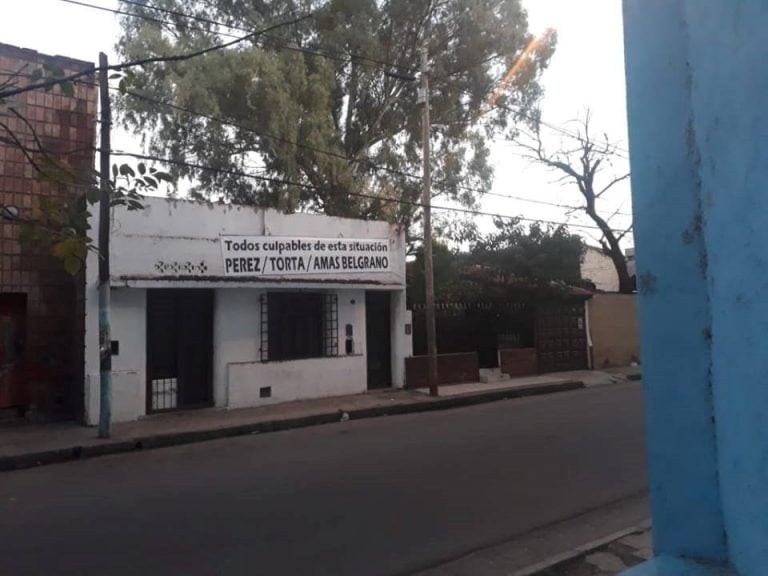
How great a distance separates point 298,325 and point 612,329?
11519mm

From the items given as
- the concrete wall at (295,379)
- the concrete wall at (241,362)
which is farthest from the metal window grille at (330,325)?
the concrete wall at (295,379)

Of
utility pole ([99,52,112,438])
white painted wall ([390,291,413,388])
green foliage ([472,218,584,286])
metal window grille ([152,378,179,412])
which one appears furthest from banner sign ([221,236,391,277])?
green foliage ([472,218,584,286])

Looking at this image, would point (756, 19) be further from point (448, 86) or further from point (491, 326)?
point (448, 86)

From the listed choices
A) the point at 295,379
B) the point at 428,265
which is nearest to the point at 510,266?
the point at 428,265

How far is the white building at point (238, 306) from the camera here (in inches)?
462

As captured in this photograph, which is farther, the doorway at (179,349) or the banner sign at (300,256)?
the banner sign at (300,256)

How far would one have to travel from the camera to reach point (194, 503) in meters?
6.59

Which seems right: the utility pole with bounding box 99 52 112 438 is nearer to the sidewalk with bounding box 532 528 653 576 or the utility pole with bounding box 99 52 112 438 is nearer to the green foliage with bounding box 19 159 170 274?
the green foliage with bounding box 19 159 170 274

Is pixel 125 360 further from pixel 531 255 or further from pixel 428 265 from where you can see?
pixel 531 255

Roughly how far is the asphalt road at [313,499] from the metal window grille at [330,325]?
376cm

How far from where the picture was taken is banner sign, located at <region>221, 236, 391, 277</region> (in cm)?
1290

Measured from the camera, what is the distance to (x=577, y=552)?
4816mm

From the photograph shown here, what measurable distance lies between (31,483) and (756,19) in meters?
8.73

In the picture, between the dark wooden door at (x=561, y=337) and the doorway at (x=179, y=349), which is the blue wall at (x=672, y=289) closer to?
the doorway at (x=179, y=349)
